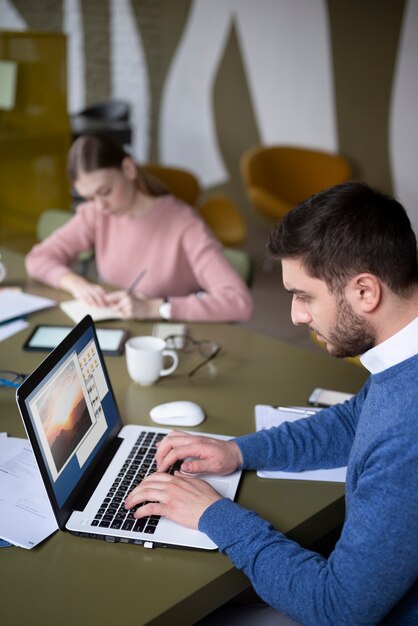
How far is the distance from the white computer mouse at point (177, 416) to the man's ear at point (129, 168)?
1039 millimetres

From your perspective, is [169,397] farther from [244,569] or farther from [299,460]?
[244,569]

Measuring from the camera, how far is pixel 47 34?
12.2 feet

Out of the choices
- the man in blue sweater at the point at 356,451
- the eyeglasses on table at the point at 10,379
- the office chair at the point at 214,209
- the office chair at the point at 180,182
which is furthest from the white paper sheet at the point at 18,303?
the office chair at the point at 180,182

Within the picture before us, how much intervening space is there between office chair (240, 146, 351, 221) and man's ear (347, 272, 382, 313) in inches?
142

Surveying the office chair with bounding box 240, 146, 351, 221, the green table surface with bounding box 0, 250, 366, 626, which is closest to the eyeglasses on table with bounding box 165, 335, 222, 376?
the green table surface with bounding box 0, 250, 366, 626

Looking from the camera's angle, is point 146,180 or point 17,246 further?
point 17,246

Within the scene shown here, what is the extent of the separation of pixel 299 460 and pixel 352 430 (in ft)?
0.43

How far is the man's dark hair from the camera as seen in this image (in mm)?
1044

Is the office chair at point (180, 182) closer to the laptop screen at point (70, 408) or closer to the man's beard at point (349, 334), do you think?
the laptop screen at point (70, 408)

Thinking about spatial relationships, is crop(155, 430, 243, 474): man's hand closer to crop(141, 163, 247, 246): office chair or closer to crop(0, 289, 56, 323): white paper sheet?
crop(0, 289, 56, 323): white paper sheet

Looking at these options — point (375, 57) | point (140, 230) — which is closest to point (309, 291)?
point (140, 230)

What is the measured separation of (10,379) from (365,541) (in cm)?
101

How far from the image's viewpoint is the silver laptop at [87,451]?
1085 mm

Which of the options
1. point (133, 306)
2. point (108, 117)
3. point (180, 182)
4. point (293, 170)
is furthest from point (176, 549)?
point (108, 117)
